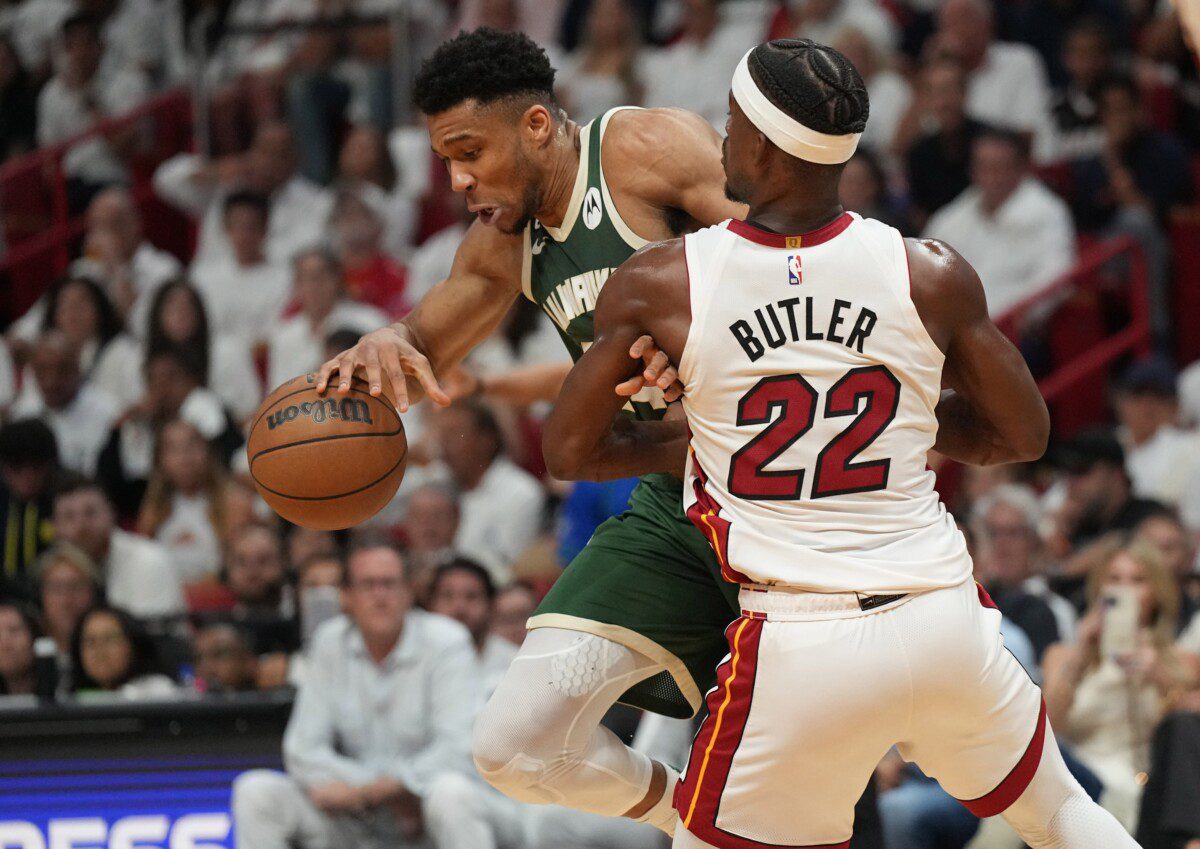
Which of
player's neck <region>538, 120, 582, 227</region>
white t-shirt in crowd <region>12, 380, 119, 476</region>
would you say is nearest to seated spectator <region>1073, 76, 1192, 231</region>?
white t-shirt in crowd <region>12, 380, 119, 476</region>

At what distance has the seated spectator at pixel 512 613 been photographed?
7.29 meters

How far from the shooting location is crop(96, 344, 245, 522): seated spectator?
32.8 ft

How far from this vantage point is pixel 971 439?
12.5ft

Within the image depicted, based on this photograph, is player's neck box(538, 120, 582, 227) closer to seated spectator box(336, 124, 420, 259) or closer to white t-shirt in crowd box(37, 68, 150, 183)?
seated spectator box(336, 124, 420, 259)

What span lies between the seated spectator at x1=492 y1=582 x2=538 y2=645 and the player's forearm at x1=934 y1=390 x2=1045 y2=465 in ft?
11.9

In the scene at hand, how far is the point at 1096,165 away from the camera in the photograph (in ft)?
33.1

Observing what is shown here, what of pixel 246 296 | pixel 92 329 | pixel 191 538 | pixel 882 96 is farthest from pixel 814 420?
pixel 246 296

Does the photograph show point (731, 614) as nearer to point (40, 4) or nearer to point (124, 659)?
point (124, 659)

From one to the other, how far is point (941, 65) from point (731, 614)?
6.69 m

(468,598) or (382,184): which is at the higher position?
(382,184)

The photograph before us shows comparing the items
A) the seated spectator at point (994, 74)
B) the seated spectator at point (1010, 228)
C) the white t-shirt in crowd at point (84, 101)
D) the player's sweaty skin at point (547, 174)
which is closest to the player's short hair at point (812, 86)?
the player's sweaty skin at point (547, 174)

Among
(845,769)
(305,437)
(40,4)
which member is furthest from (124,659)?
(40,4)

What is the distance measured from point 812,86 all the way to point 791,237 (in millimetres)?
293

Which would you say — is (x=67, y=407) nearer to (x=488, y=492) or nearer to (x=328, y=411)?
(x=488, y=492)
